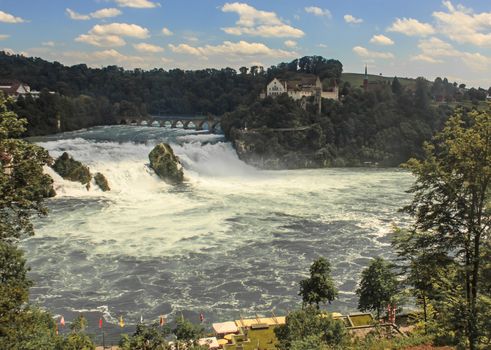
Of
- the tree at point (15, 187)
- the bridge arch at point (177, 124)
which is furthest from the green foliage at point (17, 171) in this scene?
the bridge arch at point (177, 124)

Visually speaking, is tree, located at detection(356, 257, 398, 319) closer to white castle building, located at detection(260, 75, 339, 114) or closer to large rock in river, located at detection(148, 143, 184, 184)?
large rock in river, located at detection(148, 143, 184, 184)

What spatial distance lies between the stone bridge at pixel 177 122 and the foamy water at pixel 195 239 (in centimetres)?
4205

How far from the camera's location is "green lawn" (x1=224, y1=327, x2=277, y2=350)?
19062mm

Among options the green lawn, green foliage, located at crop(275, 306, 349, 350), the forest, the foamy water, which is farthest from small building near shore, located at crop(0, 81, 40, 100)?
green foliage, located at crop(275, 306, 349, 350)

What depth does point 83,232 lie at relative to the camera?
33281 millimetres

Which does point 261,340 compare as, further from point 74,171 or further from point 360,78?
point 360,78

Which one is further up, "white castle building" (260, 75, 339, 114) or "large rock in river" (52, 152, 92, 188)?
"white castle building" (260, 75, 339, 114)

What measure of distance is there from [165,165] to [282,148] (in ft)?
84.7

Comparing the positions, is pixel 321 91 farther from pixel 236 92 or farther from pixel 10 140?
pixel 10 140

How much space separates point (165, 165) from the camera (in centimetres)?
5162

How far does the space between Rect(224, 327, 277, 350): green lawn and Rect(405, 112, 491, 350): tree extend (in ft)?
32.4

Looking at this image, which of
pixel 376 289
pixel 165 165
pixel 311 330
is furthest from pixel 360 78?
pixel 311 330

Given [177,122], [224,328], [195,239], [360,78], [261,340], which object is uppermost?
[360,78]

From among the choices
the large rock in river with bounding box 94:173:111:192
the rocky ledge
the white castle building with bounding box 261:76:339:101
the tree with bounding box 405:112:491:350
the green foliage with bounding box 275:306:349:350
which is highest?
the white castle building with bounding box 261:76:339:101
